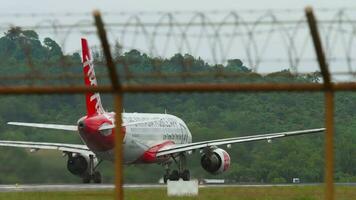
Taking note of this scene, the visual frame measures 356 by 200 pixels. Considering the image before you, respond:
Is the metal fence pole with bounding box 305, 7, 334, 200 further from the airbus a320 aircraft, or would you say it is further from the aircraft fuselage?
the aircraft fuselage

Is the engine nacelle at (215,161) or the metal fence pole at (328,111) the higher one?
the engine nacelle at (215,161)

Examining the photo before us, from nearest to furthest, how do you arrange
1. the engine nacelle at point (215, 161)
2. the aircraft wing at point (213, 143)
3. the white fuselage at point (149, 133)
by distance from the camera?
the aircraft wing at point (213, 143) < the engine nacelle at point (215, 161) < the white fuselage at point (149, 133)

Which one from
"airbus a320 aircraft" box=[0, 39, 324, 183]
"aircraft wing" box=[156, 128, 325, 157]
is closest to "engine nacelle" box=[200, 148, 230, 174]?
"airbus a320 aircraft" box=[0, 39, 324, 183]

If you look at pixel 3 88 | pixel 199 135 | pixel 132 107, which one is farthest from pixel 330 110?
pixel 199 135

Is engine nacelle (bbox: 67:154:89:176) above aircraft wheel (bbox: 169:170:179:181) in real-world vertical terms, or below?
above

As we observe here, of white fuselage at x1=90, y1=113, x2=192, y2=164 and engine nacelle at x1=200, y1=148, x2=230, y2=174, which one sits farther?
white fuselage at x1=90, y1=113, x2=192, y2=164

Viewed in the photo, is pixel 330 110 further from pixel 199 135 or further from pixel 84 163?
pixel 199 135

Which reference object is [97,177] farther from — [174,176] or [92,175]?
[174,176]

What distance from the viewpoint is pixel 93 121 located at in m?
60.0

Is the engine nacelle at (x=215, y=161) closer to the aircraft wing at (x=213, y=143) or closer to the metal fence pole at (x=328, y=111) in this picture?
the aircraft wing at (x=213, y=143)

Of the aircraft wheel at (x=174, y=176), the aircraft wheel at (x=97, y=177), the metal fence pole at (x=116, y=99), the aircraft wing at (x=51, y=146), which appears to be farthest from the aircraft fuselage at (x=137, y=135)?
the metal fence pole at (x=116, y=99)

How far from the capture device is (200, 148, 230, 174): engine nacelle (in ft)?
204

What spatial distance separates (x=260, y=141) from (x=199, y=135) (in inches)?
216

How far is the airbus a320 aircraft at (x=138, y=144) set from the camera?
197 ft
